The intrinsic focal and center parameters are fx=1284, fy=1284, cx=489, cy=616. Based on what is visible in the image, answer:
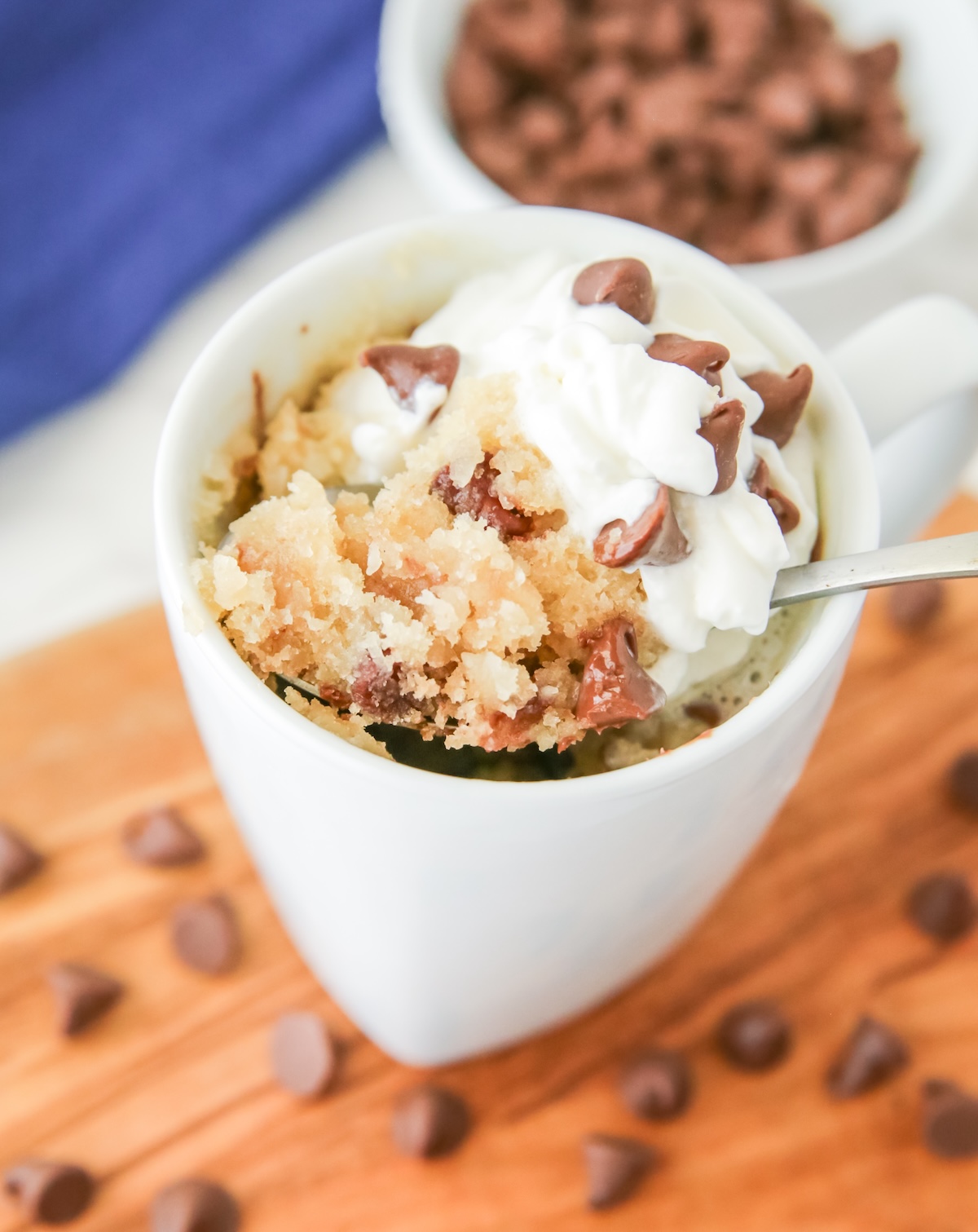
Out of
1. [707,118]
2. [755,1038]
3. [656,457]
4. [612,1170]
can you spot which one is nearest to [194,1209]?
[612,1170]

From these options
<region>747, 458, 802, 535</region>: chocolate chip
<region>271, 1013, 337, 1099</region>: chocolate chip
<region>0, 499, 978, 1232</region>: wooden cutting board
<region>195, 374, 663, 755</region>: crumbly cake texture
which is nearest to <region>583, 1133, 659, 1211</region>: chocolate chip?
<region>0, 499, 978, 1232</region>: wooden cutting board

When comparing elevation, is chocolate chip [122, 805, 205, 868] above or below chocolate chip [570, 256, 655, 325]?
below

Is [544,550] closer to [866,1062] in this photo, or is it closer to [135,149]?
[866,1062]

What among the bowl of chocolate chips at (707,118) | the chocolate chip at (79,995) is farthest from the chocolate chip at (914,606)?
the chocolate chip at (79,995)

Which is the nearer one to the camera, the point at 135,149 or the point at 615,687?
the point at 615,687

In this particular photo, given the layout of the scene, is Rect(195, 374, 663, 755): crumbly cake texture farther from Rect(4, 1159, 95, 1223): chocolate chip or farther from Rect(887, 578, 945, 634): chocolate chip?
Rect(887, 578, 945, 634): chocolate chip

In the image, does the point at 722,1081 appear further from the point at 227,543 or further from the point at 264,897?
the point at 227,543

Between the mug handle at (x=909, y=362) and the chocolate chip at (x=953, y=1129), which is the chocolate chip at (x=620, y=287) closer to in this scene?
the mug handle at (x=909, y=362)
